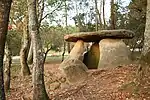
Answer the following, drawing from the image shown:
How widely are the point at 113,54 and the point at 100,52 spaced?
87 centimetres

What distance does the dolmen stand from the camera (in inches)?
484

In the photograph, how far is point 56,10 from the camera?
2516 centimetres

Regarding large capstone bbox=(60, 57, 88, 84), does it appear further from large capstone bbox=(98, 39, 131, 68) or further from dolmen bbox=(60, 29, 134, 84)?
large capstone bbox=(98, 39, 131, 68)

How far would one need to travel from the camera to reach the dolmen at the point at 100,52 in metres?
12.3

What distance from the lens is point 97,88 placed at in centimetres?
1037

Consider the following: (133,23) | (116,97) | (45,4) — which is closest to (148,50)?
(116,97)

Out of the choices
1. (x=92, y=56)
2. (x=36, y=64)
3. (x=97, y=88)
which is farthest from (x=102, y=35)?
(x=36, y=64)

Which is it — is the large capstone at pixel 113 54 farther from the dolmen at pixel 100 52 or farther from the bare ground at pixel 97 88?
the bare ground at pixel 97 88

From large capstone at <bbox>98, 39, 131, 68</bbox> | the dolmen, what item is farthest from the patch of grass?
large capstone at <bbox>98, 39, 131, 68</bbox>

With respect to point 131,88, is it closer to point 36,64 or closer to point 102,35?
point 36,64

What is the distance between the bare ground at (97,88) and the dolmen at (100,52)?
0.52 meters

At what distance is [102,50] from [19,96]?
192 inches

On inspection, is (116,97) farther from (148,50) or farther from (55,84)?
(55,84)

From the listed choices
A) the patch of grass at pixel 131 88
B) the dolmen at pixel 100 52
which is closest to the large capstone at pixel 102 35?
the dolmen at pixel 100 52
